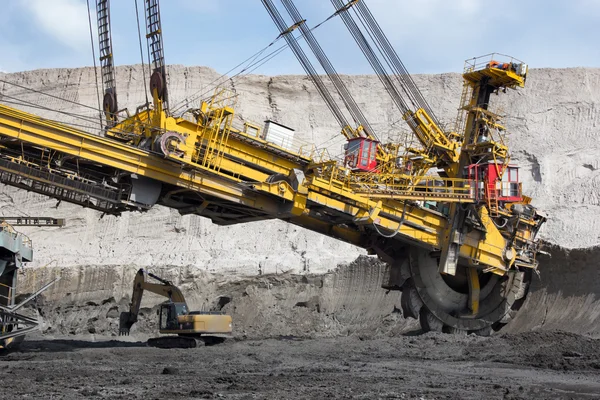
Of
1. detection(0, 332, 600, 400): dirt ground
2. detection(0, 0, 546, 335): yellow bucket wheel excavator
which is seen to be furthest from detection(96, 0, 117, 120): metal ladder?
detection(0, 332, 600, 400): dirt ground

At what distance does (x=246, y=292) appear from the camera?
27.0 metres

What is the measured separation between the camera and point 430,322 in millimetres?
21859

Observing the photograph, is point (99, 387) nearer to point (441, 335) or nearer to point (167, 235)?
point (441, 335)

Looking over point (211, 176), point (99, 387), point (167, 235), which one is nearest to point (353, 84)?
point (167, 235)

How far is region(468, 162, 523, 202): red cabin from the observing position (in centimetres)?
2066

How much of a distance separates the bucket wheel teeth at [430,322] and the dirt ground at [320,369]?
1.34m

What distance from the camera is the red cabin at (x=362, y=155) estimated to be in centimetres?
2027

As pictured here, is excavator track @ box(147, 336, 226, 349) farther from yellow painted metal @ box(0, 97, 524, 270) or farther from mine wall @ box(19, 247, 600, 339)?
yellow painted metal @ box(0, 97, 524, 270)

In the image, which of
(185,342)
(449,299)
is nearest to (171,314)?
(185,342)

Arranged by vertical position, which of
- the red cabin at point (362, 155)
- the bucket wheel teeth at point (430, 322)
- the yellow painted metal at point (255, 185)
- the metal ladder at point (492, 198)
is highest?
the red cabin at point (362, 155)

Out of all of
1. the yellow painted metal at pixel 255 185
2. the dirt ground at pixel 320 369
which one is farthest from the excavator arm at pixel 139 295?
the yellow painted metal at pixel 255 185

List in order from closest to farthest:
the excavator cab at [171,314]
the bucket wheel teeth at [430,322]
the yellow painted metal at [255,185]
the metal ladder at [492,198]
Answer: the yellow painted metal at [255,185] < the excavator cab at [171,314] < the metal ladder at [492,198] < the bucket wheel teeth at [430,322]

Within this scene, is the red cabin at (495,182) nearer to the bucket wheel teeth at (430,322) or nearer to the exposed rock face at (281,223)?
the bucket wheel teeth at (430,322)

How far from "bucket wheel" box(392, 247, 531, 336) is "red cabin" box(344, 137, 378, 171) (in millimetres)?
3099
